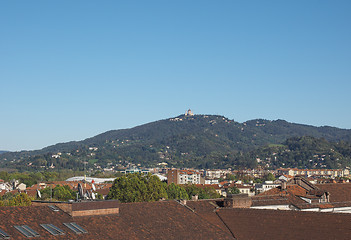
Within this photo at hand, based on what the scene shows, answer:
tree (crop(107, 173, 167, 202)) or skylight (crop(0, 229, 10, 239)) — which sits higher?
tree (crop(107, 173, 167, 202))

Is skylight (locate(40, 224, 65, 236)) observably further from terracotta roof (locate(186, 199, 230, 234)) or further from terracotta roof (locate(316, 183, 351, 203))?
terracotta roof (locate(316, 183, 351, 203))

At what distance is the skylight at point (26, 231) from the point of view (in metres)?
25.8

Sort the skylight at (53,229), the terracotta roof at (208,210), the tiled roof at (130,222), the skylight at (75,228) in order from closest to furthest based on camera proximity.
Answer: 1. the skylight at (53,229)
2. the tiled roof at (130,222)
3. the skylight at (75,228)
4. the terracotta roof at (208,210)

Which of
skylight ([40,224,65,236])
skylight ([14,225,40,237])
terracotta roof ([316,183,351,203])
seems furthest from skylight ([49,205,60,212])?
terracotta roof ([316,183,351,203])

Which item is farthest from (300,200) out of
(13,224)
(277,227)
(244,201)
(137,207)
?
(13,224)

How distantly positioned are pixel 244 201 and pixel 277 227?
8092mm

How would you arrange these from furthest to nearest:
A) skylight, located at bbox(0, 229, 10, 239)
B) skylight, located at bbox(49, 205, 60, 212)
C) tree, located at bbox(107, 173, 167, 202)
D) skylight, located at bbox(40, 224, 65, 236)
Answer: tree, located at bbox(107, 173, 167, 202) → skylight, located at bbox(49, 205, 60, 212) → skylight, located at bbox(40, 224, 65, 236) → skylight, located at bbox(0, 229, 10, 239)

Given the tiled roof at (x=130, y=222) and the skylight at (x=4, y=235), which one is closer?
the skylight at (x=4, y=235)

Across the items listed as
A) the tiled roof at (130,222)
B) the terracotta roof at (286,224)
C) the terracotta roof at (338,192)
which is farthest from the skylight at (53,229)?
the terracotta roof at (338,192)

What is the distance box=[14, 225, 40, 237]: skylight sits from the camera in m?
25.8

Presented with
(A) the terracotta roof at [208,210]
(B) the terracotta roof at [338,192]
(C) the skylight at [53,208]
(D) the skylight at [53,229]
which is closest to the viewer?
(D) the skylight at [53,229]

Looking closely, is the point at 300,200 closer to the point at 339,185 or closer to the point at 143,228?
the point at 339,185

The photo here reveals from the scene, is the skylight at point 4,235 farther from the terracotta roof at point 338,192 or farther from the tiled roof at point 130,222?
the terracotta roof at point 338,192

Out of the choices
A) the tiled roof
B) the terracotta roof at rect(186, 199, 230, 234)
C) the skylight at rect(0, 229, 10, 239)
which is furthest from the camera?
the terracotta roof at rect(186, 199, 230, 234)
